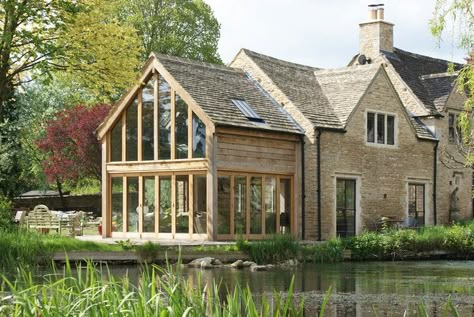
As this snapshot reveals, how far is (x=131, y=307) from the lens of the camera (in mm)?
5852

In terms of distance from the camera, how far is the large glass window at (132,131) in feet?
91.4

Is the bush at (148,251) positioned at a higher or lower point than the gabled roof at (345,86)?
lower

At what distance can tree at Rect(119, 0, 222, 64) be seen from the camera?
152 feet

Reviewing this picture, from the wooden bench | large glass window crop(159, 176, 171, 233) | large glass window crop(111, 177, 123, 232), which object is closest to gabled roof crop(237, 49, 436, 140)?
large glass window crop(159, 176, 171, 233)

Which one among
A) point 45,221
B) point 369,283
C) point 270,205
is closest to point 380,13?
point 270,205

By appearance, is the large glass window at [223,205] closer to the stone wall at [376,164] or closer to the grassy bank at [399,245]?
the grassy bank at [399,245]

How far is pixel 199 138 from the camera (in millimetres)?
25891

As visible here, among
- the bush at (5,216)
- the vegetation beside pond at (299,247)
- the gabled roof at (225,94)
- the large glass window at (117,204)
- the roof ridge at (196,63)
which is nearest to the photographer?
the vegetation beside pond at (299,247)

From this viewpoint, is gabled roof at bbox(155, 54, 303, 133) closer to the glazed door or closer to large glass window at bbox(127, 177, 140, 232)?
the glazed door

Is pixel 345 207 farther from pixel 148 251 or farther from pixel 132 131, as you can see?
pixel 148 251

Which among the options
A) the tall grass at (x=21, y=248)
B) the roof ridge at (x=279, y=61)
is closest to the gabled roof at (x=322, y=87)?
the roof ridge at (x=279, y=61)

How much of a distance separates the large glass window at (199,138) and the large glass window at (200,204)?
699 millimetres

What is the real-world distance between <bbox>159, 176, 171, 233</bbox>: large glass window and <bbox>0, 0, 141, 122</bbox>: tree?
5.37 meters

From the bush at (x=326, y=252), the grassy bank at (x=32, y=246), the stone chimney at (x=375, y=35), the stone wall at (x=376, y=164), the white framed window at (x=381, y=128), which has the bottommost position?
the bush at (x=326, y=252)
